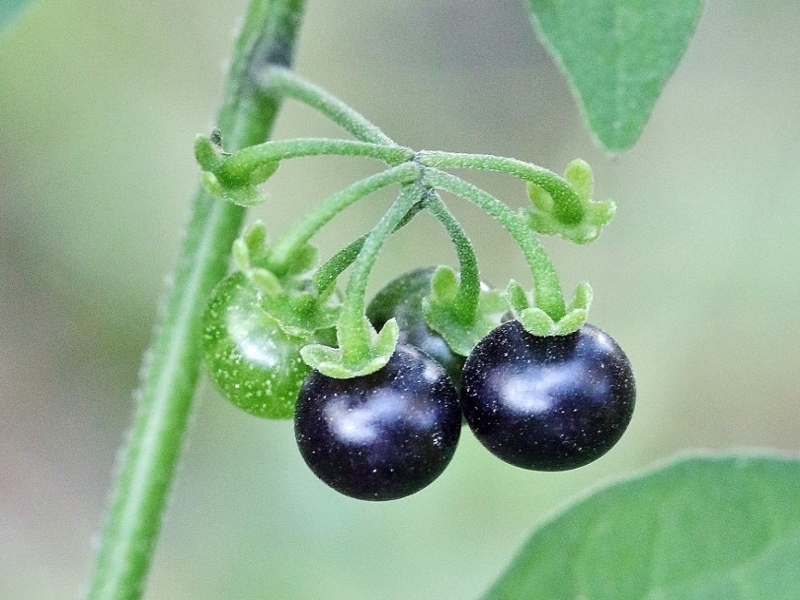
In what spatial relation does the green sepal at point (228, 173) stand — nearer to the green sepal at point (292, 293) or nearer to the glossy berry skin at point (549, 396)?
the green sepal at point (292, 293)

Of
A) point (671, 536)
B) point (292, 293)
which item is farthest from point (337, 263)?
point (671, 536)

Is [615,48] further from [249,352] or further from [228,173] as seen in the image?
[249,352]

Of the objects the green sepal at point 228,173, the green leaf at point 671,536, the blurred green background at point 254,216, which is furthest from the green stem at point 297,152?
the blurred green background at point 254,216

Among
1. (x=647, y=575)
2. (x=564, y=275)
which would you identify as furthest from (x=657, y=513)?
(x=564, y=275)

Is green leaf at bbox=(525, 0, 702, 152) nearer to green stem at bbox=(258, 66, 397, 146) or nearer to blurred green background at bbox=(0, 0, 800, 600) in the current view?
green stem at bbox=(258, 66, 397, 146)

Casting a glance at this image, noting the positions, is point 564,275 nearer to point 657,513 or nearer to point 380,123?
point 380,123

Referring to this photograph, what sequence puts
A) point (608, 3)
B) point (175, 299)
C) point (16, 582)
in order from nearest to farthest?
point (608, 3) → point (175, 299) → point (16, 582)

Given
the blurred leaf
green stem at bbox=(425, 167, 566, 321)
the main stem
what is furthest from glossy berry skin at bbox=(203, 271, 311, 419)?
the blurred leaf

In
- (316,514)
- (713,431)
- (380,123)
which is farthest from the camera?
(380,123)
